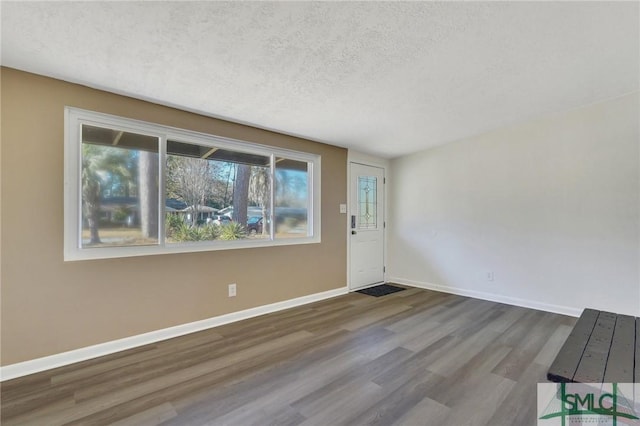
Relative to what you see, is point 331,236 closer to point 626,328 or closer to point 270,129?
point 270,129

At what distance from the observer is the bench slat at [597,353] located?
1.37 m

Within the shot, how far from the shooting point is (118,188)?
2.69 metres

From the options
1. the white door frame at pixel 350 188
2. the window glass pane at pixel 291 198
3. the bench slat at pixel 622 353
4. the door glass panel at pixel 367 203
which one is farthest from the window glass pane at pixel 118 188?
the bench slat at pixel 622 353

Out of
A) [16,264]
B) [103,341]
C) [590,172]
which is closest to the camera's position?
[16,264]

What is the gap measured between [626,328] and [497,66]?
7.11ft

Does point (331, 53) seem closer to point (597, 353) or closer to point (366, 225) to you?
point (597, 353)

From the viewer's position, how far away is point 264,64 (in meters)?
2.33

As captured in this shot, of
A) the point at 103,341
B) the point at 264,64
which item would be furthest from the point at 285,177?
the point at 103,341

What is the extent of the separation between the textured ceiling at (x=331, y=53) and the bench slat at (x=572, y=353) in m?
2.09

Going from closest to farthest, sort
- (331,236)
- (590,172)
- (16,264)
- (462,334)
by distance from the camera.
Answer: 1. (16,264)
2. (462,334)
3. (590,172)
4. (331,236)

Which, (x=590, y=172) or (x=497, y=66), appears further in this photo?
(x=590, y=172)

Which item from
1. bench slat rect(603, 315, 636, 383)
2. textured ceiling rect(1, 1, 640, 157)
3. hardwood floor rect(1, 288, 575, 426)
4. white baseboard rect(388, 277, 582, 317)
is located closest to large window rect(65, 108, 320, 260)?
textured ceiling rect(1, 1, 640, 157)

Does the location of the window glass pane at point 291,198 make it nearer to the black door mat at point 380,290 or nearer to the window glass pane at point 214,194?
the window glass pane at point 214,194

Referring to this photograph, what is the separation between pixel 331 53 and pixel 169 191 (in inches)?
78.7
